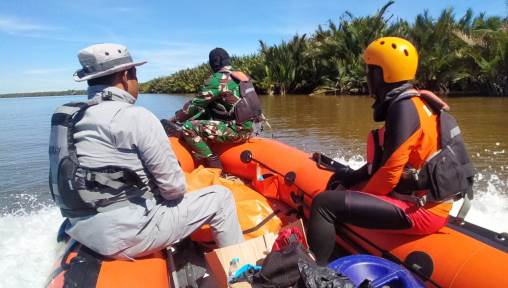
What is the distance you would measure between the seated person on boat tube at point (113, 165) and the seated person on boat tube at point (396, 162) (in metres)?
0.90

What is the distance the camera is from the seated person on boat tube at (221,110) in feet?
14.0

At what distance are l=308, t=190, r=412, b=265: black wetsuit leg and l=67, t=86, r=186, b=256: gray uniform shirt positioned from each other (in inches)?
34.6

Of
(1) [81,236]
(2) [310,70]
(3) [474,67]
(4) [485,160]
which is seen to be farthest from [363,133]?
(2) [310,70]

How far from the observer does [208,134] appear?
4.34m

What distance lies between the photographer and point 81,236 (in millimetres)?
2125

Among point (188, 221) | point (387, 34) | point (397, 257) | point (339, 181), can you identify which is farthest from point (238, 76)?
point (387, 34)

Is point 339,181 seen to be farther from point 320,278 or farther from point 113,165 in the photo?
point 113,165

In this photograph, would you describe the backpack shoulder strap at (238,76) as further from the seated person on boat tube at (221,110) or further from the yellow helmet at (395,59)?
the yellow helmet at (395,59)

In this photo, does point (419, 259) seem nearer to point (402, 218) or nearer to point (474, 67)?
point (402, 218)

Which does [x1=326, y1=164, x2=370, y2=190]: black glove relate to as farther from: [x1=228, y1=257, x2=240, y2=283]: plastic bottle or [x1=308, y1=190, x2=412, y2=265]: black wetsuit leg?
[x1=228, y1=257, x2=240, y2=283]: plastic bottle

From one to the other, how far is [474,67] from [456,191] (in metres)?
16.5

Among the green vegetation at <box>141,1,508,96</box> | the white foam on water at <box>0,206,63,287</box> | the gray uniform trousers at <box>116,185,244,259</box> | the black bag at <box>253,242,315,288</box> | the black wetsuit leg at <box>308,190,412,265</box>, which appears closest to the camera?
the black bag at <box>253,242,315,288</box>

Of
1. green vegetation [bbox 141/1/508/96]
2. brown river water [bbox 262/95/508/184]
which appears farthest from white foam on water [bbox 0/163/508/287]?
green vegetation [bbox 141/1/508/96]

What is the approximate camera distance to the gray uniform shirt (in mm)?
2014
